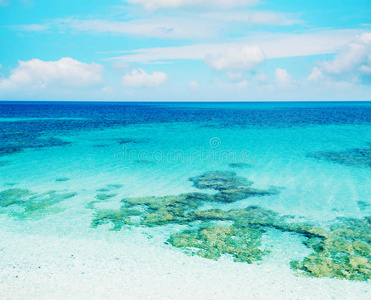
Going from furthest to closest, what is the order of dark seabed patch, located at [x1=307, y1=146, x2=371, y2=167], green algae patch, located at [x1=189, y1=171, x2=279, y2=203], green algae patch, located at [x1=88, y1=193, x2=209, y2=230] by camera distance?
1. dark seabed patch, located at [x1=307, y1=146, x2=371, y2=167]
2. green algae patch, located at [x1=189, y1=171, x2=279, y2=203]
3. green algae patch, located at [x1=88, y1=193, x2=209, y2=230]

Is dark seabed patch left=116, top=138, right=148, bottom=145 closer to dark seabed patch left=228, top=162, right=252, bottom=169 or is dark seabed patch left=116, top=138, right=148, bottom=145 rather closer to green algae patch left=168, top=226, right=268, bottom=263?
dark seabed patch left=228, top=162, right=252, bottom=169

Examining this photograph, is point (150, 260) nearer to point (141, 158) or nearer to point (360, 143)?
point (141, 158)

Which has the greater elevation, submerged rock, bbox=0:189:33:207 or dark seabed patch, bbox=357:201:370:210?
dark seabed patch, bbox=357:201:370:210

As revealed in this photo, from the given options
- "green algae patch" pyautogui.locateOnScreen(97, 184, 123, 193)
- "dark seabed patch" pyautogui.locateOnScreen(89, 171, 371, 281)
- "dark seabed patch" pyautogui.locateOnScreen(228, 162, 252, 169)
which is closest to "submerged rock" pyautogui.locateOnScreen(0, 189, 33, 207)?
"green algae patch" pyautogui.locateOnScreen(97, 184, 123, 193)

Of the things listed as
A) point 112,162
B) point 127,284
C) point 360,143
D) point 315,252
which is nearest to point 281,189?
point 315,252

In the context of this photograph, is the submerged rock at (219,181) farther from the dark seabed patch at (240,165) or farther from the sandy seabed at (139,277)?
the sandy seabed at (139,277)

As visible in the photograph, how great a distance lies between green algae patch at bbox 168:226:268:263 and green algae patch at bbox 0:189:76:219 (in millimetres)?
7348

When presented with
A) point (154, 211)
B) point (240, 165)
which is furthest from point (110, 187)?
point (240, 165)

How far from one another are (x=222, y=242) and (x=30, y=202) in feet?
36.7

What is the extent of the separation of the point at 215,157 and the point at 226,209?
12.9 meters

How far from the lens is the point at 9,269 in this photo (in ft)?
32.2

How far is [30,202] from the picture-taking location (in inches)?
635

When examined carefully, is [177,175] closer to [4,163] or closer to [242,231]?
[242,231]

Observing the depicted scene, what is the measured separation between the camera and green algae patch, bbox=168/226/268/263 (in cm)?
1081
